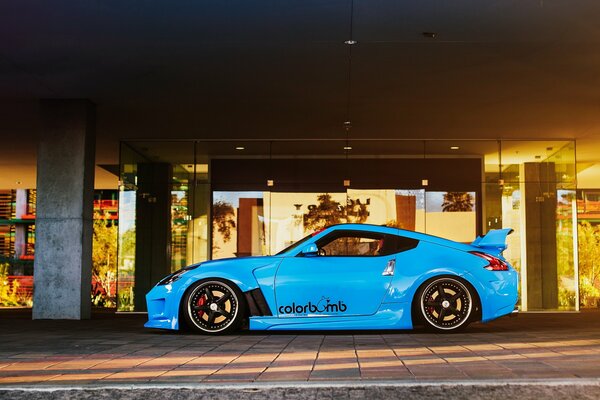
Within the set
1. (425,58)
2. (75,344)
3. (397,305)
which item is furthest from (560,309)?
(75,344)

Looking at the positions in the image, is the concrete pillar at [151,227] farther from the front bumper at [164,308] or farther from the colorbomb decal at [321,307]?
the colorbomb decal at [321,307]

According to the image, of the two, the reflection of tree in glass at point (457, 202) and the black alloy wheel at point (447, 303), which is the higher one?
the reflection of tree in glass at point (457, 202)

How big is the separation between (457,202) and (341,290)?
8.54 metres

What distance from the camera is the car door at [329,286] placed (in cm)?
796

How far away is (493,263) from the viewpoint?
8211 mm

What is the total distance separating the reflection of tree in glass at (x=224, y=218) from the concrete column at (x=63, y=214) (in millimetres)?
3437

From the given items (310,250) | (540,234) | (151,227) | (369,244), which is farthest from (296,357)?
(540,234)

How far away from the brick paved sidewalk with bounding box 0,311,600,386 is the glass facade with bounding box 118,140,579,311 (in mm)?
7493

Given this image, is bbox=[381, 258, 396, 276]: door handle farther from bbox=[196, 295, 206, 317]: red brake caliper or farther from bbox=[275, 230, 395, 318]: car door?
bbox=[196, 295, 206, 317]: red brake caliper

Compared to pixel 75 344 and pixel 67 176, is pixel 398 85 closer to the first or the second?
pixel 67 176

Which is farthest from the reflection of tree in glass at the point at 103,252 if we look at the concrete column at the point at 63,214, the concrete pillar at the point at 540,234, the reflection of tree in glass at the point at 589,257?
the concrete column at the point at 63,214

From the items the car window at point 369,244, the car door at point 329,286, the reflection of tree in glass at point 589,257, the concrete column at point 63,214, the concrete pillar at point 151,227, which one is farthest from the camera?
the reflection of tree in glass at point 589,257

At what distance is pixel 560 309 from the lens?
15914mm

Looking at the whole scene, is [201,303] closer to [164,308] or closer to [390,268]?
[164,308]
